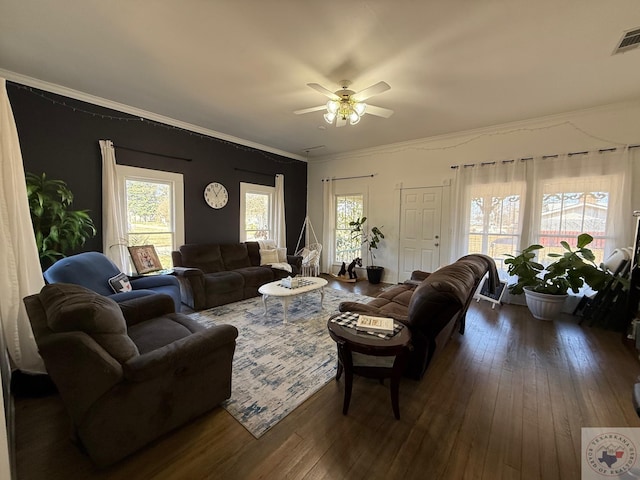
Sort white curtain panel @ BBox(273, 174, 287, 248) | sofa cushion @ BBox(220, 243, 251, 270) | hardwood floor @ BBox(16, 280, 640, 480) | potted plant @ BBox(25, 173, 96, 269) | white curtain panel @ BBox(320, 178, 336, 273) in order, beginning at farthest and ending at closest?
white curtain panel @ BBox(320, 178, 336, 273), white curtain panel @ BBox(273, 174, 287, 248), sofa cushion @ BBox(220, 243, 251, 270), potted plant @ BBox(25, 173, 96, 269), hardwood floor @ BBox(16, 280, 640, 480)

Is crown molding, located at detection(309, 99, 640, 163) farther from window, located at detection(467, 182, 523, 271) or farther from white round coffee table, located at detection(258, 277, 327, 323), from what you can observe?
white round coffee table, located at detection(258, 277, 327, 323)

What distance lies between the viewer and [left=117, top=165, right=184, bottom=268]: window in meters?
3.83

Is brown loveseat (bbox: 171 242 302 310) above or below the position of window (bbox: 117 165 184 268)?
below

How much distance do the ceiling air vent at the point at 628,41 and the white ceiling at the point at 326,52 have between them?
58 millimetres

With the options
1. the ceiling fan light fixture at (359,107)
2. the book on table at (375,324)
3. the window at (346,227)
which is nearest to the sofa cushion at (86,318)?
the book on table at (375,324)

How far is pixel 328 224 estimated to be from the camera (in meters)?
6.37

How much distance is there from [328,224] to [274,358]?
4.19 m

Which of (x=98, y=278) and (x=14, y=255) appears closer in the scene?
(x=14, y=255)

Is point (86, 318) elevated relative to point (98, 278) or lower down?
elevated

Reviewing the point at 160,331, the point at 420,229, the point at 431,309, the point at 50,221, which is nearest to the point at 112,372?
the point at 160,331

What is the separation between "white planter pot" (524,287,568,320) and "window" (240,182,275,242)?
183 inches

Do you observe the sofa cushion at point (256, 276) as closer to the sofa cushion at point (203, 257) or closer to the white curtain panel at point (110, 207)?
the sofa cushion at point (203, 257)

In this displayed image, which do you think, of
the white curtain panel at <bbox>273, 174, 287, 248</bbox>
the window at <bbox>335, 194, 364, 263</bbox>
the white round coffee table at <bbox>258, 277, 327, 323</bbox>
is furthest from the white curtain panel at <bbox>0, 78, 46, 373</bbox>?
the window at <bbox>335, 194, 364, 263</bbox>

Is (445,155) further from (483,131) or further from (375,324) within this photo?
(375,324)
